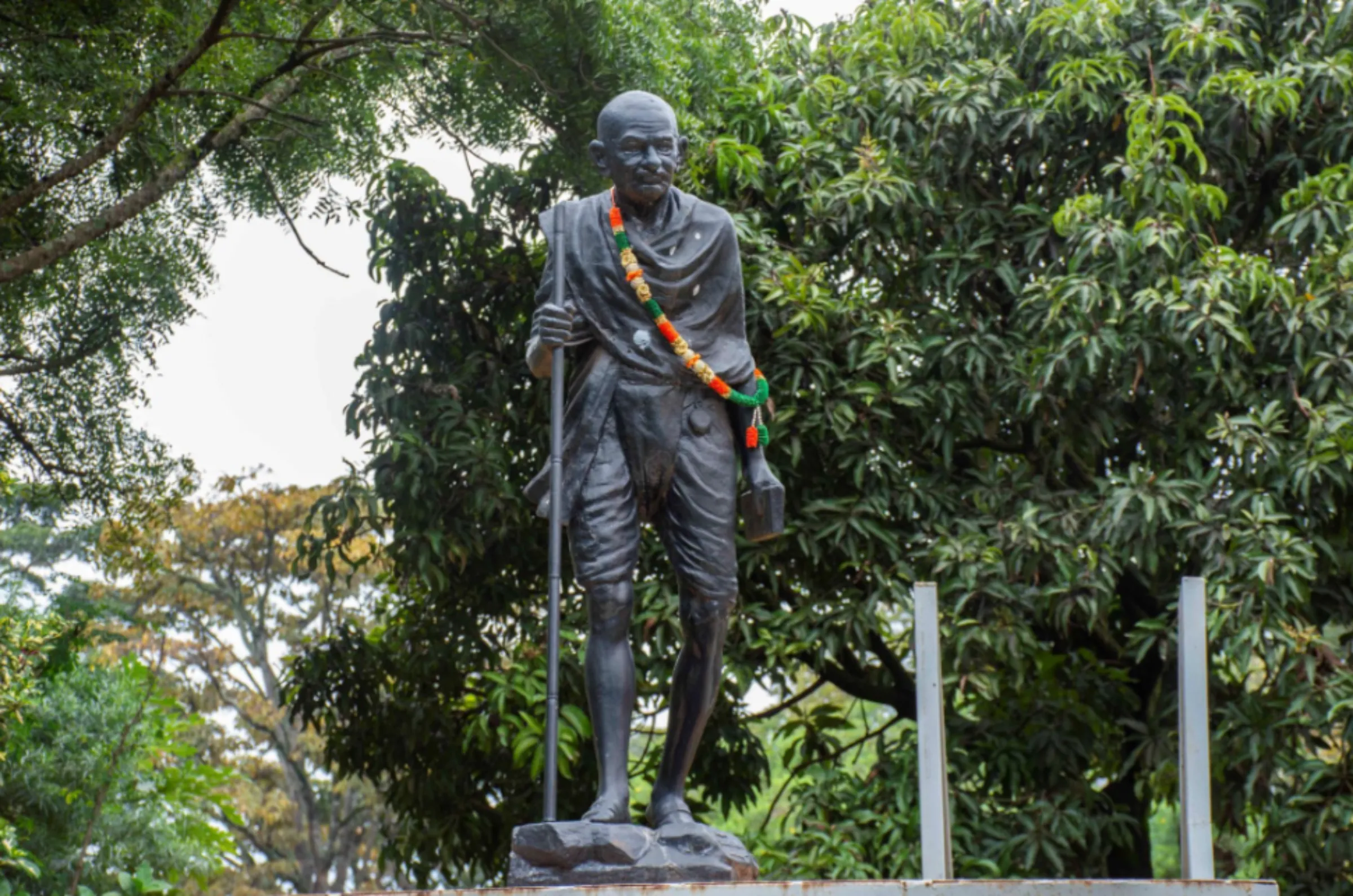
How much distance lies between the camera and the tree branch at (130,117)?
27.5 feet

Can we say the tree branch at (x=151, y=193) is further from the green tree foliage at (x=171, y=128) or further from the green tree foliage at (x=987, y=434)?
the green tree foliage at (x=987, y=434)

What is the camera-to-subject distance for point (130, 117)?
880 cm

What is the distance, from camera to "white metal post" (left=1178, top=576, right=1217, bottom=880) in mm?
4812

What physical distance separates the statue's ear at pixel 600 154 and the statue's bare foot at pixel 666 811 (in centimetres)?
188

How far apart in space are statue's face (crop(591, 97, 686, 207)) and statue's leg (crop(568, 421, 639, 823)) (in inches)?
28.6

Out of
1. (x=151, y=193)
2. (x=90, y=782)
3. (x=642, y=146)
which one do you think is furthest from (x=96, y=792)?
(x=642, y=146)

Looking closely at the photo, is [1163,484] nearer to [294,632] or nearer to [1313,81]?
[1313,81]

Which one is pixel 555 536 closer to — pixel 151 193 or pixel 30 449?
pixel 151 193

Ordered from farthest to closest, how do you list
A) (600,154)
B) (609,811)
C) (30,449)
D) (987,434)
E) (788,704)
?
1. (30,449)
2. (788,704)
3. (987,434)
4. (600,154)
5. (609,811)

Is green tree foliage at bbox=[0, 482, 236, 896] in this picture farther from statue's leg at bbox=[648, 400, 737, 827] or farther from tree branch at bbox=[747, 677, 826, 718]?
statue's leg at bbox=[648, 400, 737, 827]

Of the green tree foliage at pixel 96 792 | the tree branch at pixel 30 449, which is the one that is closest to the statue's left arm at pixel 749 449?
the green tree foliage at pixel 96 792

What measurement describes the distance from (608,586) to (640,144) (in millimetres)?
1316

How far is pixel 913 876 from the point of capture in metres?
8.66

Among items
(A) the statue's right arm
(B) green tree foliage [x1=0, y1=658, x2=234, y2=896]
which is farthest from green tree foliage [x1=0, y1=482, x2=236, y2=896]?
(A) the statue's right arm
